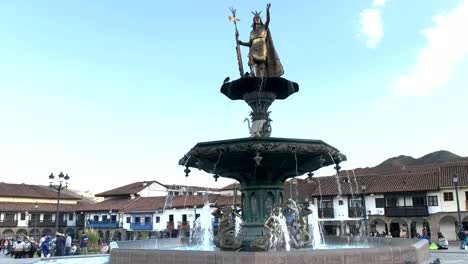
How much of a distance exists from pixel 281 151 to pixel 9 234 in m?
69.1

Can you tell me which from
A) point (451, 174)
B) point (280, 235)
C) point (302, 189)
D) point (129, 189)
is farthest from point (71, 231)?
point (280, 235)

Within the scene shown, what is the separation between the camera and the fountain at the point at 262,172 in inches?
333

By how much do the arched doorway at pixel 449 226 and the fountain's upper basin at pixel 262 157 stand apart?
129 feet

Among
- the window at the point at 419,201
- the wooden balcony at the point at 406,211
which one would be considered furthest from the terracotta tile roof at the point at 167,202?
the window at the point at 419,201

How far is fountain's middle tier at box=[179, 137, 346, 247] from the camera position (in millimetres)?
10469

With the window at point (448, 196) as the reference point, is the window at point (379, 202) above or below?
below

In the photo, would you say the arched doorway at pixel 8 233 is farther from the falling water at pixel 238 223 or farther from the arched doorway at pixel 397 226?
the falling water at pixel 238 223

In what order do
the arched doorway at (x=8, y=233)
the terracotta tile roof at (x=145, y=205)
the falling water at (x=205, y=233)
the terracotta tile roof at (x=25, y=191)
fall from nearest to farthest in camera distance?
the falling water at (x=205, y=233), the terracotta tile roof at (x=145, y=205), the arched doorway at (x=8, y=233), the terracotta tile roof at (x=25, y=191)

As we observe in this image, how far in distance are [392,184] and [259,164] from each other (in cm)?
4325

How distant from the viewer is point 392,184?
4991 centimetres

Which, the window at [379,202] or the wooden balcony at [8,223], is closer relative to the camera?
the window at [379,202]

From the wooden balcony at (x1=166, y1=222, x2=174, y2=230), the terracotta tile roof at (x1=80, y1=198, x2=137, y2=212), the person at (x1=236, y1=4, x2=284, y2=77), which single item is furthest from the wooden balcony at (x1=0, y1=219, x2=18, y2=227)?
the person at (x1=236, y1=4, x2=284, y2=77)

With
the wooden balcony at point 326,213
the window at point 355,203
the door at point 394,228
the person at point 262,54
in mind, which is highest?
the person at point 262,54

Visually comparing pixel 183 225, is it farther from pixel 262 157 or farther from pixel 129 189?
pixel 262 157
